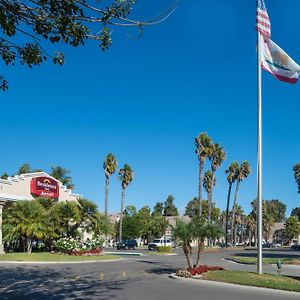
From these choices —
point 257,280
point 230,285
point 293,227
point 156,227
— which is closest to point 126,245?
point 156,227

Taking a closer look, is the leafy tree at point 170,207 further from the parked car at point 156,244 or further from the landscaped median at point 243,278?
the landscaped median at point 243,278

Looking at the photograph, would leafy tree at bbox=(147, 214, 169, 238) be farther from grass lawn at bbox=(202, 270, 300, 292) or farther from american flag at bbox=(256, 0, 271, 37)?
american flag at bbox=(256, 0, 271, 37)

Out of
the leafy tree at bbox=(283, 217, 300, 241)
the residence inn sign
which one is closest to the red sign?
the residence inn sign

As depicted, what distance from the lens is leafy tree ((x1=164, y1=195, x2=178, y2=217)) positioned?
150 meters

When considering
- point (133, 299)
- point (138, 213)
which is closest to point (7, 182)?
point (133, 299)

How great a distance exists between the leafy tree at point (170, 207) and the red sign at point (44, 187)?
340ft

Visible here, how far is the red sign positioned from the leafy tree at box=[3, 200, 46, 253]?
314 inches

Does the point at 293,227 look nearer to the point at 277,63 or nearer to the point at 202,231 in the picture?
the point at 202,231

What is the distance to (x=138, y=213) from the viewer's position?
95.4 metres

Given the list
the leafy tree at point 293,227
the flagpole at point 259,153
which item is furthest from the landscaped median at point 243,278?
the leafy tree at point 293,227

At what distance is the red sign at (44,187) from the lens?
45500 mm

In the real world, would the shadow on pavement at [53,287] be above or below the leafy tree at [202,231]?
below

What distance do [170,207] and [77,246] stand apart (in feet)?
390

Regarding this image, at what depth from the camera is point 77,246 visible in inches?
1451
